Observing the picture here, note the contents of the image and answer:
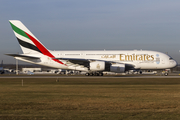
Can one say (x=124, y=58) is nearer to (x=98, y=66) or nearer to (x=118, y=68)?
(x=118, y=68)

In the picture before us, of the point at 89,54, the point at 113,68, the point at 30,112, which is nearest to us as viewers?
the point at 30,112

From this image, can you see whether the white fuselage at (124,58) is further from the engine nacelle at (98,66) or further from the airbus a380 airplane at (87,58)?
the engine nacelle at (98,66)

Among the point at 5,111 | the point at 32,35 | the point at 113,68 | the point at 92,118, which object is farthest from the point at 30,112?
the point at 32,35

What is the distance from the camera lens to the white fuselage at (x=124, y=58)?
51.1 meters

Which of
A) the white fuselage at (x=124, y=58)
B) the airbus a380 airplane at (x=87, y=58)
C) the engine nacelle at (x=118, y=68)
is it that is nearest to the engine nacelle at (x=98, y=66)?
the airbus a380 airplane at (x=87, y=58)

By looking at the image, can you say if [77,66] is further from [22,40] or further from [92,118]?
[92,118]

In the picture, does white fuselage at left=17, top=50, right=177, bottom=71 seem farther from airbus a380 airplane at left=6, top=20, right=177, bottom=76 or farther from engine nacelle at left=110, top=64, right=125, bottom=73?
engine nacelle at left=110, top=64, right=125, bottom=73

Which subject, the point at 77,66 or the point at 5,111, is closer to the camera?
the point at 5,111

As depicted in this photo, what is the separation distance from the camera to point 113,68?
4975 cm

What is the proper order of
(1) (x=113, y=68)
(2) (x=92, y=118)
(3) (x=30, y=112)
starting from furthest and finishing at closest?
(1) (x=113, y=68) < (3) (x=30, y=112) < (2) (x=92, y=118)

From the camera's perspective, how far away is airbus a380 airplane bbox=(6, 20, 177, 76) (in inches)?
2002

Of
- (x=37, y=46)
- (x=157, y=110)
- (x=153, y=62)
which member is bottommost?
(x=157, y=110)

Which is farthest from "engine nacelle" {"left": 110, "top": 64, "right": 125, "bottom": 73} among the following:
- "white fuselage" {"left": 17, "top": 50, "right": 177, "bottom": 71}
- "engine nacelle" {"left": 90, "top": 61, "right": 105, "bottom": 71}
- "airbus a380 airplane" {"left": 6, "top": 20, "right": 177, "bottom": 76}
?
"white fuselage" {"left": 17, "top": 50, "right": 177, "bottom": 71}

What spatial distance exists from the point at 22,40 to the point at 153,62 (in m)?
27.0
